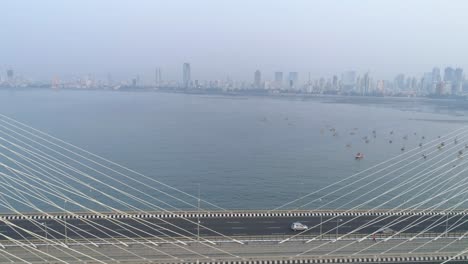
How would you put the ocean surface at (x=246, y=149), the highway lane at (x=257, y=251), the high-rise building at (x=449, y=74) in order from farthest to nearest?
the high-rise building at (x=449, y=74) < the ocean surface at (x=246, y=149) < the highway lane at (x=257, y=251)

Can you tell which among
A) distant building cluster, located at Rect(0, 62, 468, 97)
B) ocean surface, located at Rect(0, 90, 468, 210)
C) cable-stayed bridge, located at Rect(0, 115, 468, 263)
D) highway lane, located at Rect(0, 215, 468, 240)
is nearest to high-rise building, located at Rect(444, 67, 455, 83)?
distant building cluster, located at Rect(0, 62, 468, 97)

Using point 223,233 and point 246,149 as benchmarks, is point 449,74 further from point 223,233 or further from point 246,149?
point 223,233

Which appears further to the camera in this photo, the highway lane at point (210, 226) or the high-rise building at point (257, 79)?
the high-rise building at point (257, 79)

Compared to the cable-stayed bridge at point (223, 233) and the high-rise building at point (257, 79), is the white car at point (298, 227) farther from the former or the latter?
the high-rise building at point (257, 79)

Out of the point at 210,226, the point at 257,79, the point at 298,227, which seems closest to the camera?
the point at 298,227

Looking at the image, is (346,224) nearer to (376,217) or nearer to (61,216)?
(376,217)

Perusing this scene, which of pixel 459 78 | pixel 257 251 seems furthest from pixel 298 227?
pixel 459 78

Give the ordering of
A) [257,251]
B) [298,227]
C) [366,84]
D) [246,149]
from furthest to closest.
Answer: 1. [366,84]
2. [246,149]
3. [298,227]
4. [257,251]

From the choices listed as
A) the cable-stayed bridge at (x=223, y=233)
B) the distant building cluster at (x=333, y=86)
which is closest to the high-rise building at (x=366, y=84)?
the distant building cluster at (x=333, y=86)

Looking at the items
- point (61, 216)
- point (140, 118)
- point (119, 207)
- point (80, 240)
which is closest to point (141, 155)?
point (119, 207)
